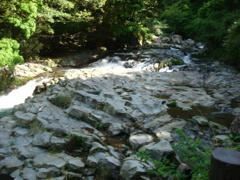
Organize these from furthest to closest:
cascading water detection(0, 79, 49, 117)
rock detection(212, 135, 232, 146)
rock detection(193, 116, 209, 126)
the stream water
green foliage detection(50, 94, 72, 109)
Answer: cascading water detection(0, 79, 49, 117), green foliage detection(50, 94, 72, 109), the stream water, rock detection(193, 116, 209, 126), rock detection(212, 135, 232, 146)

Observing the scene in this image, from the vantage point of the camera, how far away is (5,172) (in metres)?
3.78

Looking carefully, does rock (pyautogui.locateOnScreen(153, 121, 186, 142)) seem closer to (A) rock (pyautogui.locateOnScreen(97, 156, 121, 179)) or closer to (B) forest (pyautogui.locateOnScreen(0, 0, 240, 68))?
(A) rock (pyautogui.locateOnScreen(97, 156, 121, 179))

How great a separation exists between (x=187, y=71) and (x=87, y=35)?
7.75 meters

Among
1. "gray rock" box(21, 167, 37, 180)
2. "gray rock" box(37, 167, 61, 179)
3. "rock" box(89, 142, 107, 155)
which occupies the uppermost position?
"rock" box(89, 142, 107, 155)

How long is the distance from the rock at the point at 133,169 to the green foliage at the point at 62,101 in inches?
124

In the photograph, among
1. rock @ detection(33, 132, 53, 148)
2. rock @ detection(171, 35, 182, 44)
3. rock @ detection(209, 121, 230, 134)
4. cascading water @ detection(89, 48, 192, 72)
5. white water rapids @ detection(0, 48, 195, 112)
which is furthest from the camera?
rock @ detection(171, 35, 182, 44)

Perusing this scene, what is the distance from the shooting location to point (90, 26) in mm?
14438

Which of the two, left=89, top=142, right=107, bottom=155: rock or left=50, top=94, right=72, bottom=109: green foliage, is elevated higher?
left=50, top=94, right=72, bottom=109: green foliage

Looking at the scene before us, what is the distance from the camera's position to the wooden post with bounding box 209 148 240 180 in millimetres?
2084

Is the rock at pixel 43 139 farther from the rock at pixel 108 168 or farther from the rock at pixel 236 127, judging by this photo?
the rock at pixel 236 127

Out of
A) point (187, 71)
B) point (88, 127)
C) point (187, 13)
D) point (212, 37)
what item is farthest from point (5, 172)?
point (187, 13)

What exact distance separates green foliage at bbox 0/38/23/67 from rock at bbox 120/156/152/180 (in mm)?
6842

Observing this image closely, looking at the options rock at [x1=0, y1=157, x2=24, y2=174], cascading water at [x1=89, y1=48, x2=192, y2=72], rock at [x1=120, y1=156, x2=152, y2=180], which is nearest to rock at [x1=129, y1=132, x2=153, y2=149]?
rock at [x1=120, y1=156, x2=152, y2=180]

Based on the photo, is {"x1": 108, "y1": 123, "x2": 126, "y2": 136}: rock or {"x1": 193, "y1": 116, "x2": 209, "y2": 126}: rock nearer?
{"x1": 108, "y1": 123, "x2": 126, "y2": 136}: rock
